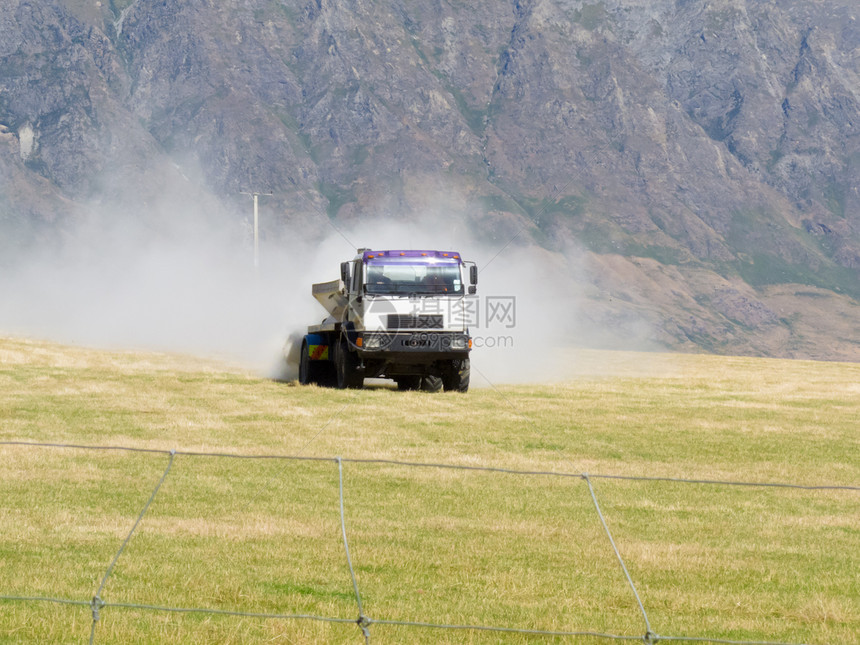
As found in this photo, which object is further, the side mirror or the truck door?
the side mirror

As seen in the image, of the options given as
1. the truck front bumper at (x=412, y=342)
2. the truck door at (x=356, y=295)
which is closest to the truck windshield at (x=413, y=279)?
the truck door at (x=356, y=295)

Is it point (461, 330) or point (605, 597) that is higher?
point (461, 330)

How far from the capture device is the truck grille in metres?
28.8

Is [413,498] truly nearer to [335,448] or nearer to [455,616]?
[335,448]

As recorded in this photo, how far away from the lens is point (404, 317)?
94.6 ft

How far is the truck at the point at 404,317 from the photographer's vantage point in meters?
28.8

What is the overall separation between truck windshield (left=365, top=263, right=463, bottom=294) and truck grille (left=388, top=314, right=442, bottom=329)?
0.70 m

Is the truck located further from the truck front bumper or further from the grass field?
the grass field

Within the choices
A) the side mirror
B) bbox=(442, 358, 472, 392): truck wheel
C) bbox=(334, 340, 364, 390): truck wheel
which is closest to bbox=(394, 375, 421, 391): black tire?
bbox=(442, 358, 472, 392): truck wheel

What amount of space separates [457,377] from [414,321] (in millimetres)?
2522

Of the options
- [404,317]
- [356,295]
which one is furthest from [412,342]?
[356,295]

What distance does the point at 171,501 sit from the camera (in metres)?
14.6

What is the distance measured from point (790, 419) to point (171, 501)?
17283 millimetres

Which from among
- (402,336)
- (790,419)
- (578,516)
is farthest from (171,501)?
(790,419)
